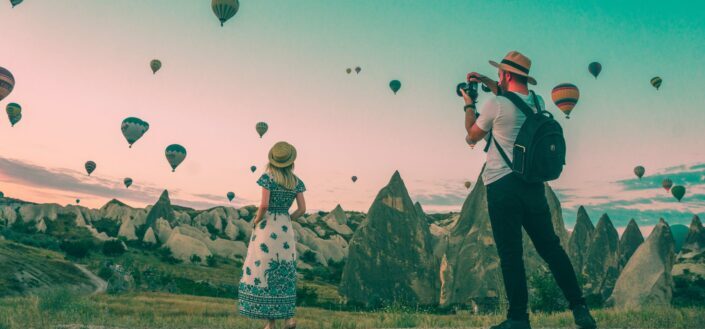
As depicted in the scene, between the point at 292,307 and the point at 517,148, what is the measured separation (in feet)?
11.6

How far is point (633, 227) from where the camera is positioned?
249 feet

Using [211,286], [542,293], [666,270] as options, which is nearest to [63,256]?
[211,286]

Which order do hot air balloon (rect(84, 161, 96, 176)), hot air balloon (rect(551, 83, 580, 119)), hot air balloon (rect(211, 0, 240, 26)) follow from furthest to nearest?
hot air balloon (rect(84, 161, 96, 176))
hot air balloon (rect(551, 83, 580, 119))
hot air balloon (rect(211, 0, 240, 26))

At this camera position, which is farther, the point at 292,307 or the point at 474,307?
the point at 474,307

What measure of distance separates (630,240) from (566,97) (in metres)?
42.4

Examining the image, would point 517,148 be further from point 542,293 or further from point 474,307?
point 474,307

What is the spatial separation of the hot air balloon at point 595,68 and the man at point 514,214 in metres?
54.1

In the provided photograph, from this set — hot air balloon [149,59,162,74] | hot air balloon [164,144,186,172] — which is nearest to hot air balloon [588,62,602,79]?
hot air balloon [164,144,186,172]

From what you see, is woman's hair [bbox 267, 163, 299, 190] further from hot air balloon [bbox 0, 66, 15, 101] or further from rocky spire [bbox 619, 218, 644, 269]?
rocky spire [bbox 619, 218, 644, 269]

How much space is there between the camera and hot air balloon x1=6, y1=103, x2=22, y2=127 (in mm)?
52188

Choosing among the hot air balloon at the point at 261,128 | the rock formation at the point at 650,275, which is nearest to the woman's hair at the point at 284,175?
the rock formation at the point at 650,275

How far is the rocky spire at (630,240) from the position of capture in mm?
72688

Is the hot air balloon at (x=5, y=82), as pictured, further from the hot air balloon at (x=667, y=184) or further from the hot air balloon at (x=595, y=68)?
the hot air balloon at (x=667, y=184)

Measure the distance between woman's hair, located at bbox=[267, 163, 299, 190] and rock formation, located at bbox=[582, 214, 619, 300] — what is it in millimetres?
66725
